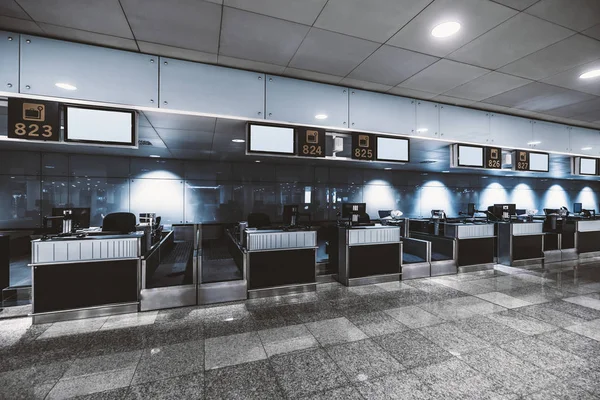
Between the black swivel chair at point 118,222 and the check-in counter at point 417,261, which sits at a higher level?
the black swivel chair at point 118,222

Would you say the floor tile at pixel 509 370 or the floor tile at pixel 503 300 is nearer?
the floor tile at pixel 509 370

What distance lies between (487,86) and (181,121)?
548cm

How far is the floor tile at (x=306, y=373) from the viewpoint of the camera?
2.44 meters

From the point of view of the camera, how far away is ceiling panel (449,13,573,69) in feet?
10.5

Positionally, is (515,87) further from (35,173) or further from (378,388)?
(35,173)

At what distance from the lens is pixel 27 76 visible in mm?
3412

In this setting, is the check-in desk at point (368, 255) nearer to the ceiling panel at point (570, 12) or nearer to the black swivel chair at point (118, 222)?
the ceiling panel at point (570, 12)

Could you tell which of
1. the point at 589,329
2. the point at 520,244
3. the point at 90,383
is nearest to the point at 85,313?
the point at 90,383

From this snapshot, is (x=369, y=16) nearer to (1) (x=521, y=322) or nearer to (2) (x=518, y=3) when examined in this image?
(2) (x=518, y=3)

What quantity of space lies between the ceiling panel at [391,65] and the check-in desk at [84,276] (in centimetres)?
445

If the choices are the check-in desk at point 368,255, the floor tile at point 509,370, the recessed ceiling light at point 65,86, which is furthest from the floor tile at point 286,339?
the recessed ceiling light at point 65,86

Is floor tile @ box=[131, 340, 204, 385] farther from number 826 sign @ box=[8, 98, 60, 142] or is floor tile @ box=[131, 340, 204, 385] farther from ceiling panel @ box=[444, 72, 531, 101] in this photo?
ceiling panel @ box=[444, 72, 531, 101]

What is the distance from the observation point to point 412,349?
309cm

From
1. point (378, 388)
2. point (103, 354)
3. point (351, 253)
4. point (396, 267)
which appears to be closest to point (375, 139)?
point (351, 253)
